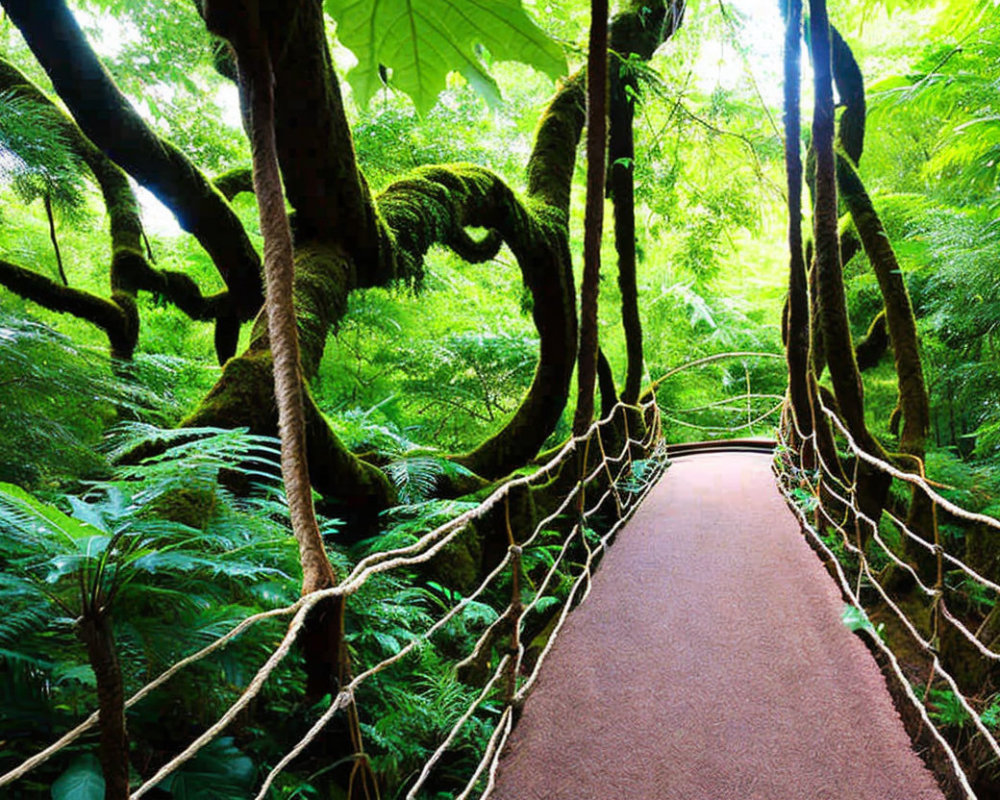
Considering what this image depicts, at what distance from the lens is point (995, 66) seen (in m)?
3.59

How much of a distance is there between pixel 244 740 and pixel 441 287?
174 inches

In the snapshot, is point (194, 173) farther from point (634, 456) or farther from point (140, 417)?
point (634, 456)

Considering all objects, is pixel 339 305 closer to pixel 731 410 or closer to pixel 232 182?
pixel 232 182

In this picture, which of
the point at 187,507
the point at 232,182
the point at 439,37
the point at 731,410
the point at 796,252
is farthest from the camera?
the point at 731,410

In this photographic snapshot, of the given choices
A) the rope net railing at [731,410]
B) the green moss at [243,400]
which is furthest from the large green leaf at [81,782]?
the rope net railing at [731,410]

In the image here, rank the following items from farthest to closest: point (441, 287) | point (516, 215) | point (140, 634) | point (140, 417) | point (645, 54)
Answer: point (441, 287)
point (645, 54)
point (516, 215)
point (140, 417)
point (140, 634)

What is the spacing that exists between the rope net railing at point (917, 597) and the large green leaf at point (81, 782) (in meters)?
1.94

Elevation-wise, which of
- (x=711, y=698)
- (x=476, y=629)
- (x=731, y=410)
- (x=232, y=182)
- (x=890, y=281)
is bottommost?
(x=476, y=629)

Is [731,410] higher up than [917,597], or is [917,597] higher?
[731,410]

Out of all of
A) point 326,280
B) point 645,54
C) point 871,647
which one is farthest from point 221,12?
point 645,54

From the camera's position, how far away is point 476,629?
135 inches

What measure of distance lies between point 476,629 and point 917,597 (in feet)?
12.9

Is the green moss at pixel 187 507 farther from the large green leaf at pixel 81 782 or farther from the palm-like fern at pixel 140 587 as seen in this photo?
the large green leaf at pixel 81 782

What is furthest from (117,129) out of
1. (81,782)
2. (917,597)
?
(917,597)
